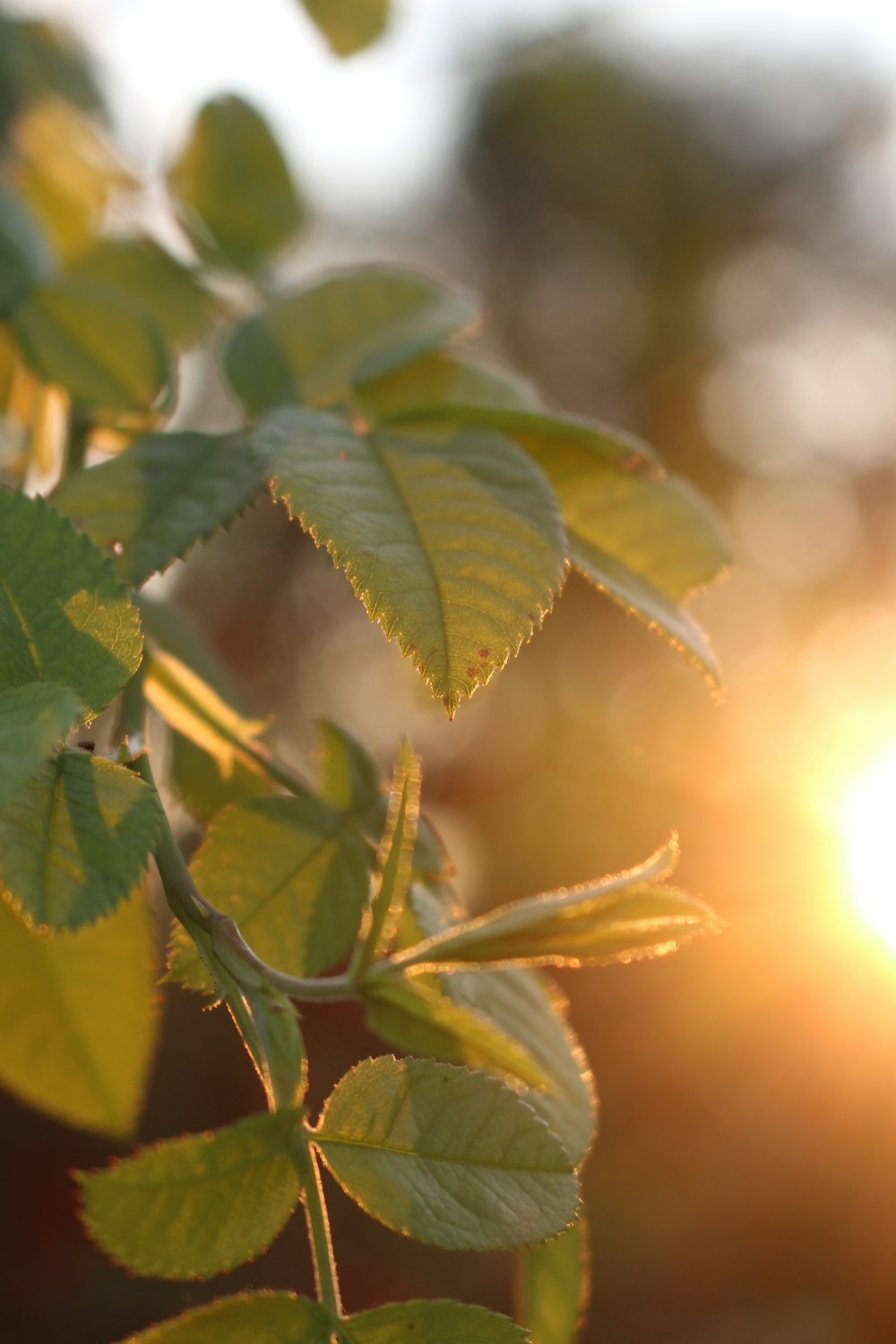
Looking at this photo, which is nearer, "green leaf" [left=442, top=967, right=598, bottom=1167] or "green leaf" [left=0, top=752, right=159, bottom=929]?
"green leaf" [left=0, top=752, right=159, bottom=929]

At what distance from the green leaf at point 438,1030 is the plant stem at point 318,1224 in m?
0.07

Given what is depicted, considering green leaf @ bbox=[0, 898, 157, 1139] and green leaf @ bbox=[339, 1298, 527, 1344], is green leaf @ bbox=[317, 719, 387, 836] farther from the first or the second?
green leaf @ bbox=[339, 1298, 527, 1344]

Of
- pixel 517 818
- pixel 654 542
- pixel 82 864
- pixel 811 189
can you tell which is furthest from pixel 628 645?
pixel 82 864

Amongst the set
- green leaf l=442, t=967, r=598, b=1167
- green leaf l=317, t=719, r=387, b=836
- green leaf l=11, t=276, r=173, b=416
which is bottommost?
green leaf l=442, t=967, r=598, b=1167

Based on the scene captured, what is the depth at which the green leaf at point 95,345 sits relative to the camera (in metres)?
0.80

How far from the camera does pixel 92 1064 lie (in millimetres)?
733

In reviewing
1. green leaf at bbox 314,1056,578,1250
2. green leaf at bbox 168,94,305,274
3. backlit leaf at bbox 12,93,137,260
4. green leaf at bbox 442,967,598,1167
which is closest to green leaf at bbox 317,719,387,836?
green leaf at bbox 442,967,598,1167

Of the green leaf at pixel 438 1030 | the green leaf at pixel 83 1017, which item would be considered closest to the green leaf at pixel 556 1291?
the green leaf at pixel 438 1030

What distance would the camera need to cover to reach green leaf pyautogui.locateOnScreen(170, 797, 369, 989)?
1.84 ft

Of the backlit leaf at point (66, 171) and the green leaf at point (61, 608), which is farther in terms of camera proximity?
the backlit leaf at point (66, 171)

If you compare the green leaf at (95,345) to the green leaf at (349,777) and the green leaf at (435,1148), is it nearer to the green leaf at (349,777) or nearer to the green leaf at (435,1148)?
the green leaf at (349,777)

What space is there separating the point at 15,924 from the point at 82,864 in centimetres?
33

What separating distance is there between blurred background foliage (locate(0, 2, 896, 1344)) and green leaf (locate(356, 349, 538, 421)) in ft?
0.71

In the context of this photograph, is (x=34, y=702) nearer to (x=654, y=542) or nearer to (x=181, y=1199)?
(x=181, y=1199)
